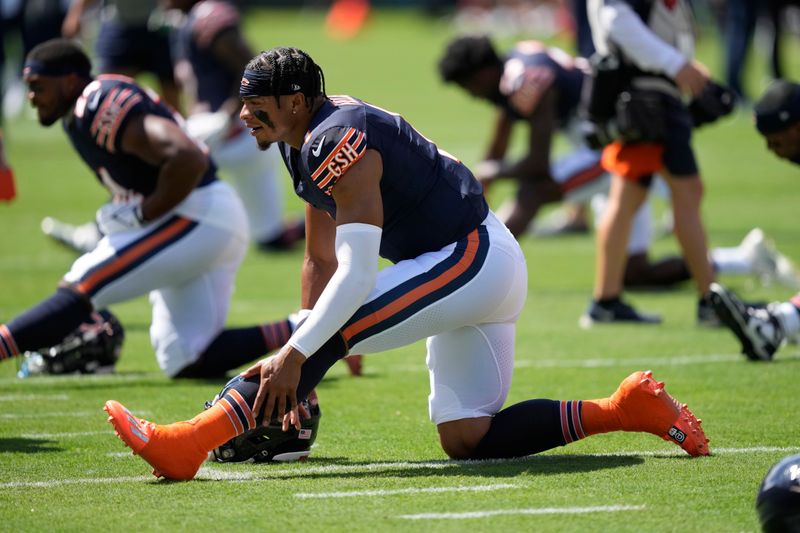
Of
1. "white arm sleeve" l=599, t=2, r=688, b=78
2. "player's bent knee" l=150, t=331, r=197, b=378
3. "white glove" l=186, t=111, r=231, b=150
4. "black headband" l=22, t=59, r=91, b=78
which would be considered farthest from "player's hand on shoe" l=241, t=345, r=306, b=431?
"white glove" l=186, t=111, r=231, b=150

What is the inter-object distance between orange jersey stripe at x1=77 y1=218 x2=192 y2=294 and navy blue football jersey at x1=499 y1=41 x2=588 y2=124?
282 cm

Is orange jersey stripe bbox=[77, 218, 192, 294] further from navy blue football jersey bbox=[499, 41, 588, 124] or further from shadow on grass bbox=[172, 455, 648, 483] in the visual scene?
navy blue football jersey bbox=[499, 41, 588, 124]

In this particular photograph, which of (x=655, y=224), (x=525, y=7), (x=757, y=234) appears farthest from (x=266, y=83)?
(x=525, y=7)

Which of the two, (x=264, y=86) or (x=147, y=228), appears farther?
(x=147, y=228)

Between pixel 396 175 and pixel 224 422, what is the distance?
967mm

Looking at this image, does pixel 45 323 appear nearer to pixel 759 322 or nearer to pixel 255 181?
pixel 759 322

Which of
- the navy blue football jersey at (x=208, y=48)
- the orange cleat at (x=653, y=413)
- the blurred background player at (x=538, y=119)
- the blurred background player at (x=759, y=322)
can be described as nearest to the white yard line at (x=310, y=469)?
the orange cleat at (x=653, y=413)

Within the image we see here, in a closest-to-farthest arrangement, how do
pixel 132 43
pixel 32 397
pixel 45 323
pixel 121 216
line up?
pixel 45 323, pixel 32 397, pixel 121 216, pixel 132 43

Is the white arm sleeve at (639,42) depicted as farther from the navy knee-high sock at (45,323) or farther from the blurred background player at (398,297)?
the navy knee-high sock at (45,323)

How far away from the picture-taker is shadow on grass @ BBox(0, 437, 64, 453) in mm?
5121

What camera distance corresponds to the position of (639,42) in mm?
7129

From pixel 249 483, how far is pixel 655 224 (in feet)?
24.1

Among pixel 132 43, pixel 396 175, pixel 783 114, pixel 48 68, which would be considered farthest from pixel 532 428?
pixel 132 43

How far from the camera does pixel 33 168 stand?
1485cm
